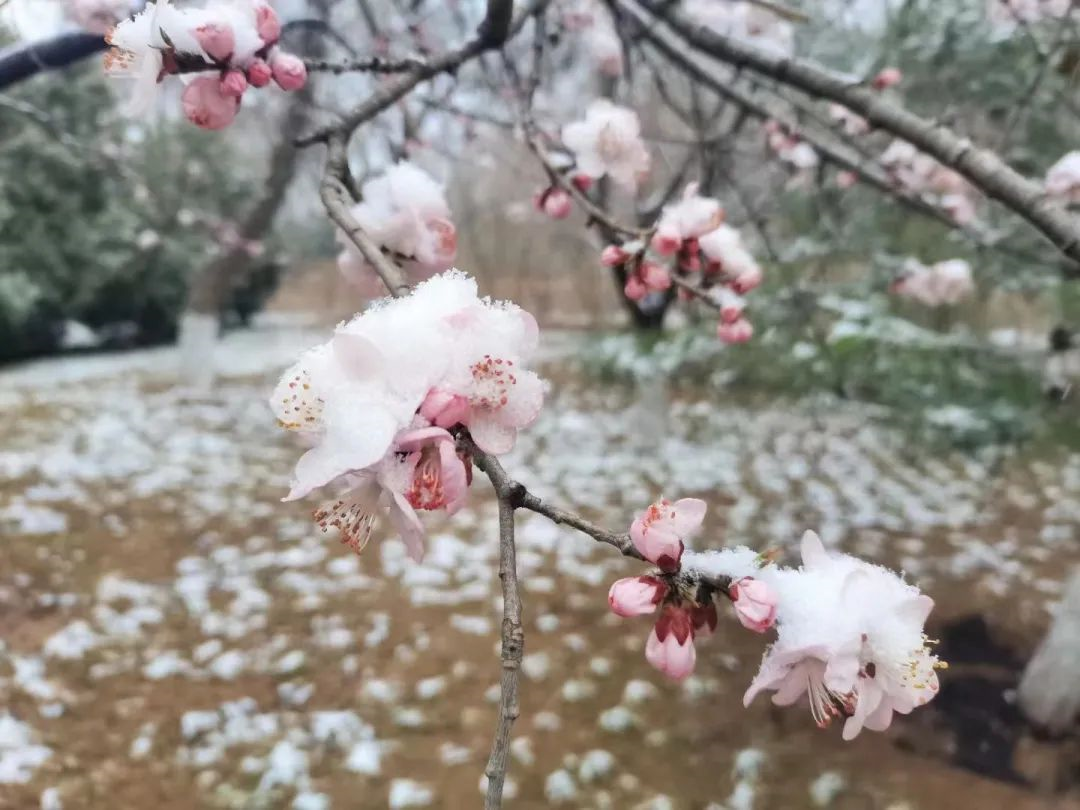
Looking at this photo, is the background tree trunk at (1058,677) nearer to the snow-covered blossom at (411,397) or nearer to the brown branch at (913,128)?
the brown branch at (913,128)

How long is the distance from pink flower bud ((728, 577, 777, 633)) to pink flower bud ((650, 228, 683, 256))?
73 centimetres

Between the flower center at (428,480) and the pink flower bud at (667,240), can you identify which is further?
the pink flower bud at (667,240)

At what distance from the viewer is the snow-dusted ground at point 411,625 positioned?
7.52 ft

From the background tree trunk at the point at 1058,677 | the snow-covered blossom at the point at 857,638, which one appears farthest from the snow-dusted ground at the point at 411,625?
the snow-covered blossom at the point at 857,638

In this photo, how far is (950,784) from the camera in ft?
7.49

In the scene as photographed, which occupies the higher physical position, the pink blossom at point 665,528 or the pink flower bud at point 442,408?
the pink flower bud at point 442,408

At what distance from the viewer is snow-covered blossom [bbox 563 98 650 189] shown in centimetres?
157

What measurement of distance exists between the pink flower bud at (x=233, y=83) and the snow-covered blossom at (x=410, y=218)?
0.21m

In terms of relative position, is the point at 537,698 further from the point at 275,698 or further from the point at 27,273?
the point at 27,273

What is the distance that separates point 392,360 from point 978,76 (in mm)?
5355

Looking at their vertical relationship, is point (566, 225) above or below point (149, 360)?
above

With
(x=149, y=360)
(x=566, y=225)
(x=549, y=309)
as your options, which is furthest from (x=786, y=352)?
(x=549, y=309)

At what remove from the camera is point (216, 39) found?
94cm

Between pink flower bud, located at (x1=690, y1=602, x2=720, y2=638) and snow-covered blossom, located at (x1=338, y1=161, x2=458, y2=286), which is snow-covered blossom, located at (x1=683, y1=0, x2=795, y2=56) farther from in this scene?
pink flower bud, located at (x1=690, y1=602, x2=720, y2=638)
